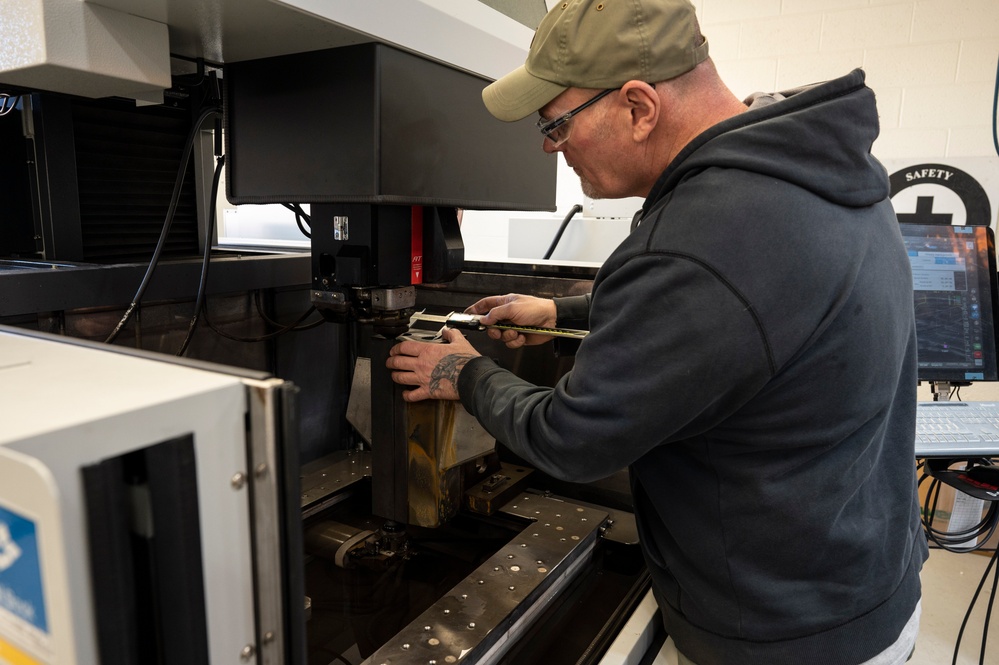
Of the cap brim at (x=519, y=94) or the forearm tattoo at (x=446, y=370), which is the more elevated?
the cap brim at (x=519, y=94)

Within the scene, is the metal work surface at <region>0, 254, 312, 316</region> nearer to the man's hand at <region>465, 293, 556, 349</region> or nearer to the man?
the man's hand at <region>465, 293, 556, 349</region>

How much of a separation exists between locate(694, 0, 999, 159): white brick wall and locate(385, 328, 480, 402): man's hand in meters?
2.22

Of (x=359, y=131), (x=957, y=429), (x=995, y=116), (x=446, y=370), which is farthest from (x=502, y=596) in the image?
(x=995, y=116)

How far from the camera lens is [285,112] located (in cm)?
80

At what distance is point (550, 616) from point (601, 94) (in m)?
0.70

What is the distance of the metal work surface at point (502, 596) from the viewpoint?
2.54 ft

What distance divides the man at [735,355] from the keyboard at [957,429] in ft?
1.65

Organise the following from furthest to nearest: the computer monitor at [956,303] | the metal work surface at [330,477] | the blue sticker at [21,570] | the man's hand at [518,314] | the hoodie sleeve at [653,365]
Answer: the computer monitor at [956,303] → the metal work surface at [330,477] → the man's hand at [518,314] → the hoodie sleeve at [653,365] → the blue sticker at [21,570]

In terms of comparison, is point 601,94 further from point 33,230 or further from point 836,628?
point 33,230

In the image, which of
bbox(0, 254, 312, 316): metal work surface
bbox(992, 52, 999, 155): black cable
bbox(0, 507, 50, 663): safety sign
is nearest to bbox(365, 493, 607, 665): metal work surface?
bbox(0, 507, 50, 663): safety sign

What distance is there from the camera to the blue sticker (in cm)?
32

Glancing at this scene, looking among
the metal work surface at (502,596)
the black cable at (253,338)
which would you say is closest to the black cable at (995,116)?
the metal work surface at (502,596)

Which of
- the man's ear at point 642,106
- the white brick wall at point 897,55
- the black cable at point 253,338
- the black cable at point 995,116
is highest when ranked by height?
the white brick wall at point 897,55

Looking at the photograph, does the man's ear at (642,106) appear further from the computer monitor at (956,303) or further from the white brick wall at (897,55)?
the white brick wall at (897,55)
